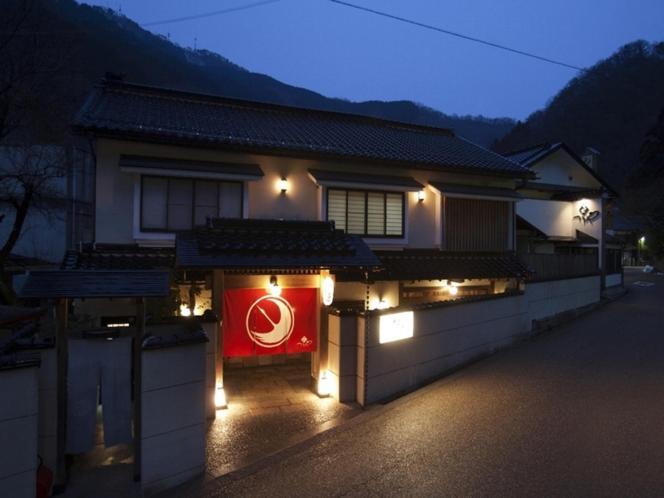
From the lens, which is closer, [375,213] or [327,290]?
[327,290]

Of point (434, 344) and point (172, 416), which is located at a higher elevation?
point (434, 344)

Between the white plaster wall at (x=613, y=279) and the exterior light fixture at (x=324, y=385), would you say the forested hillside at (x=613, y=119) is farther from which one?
the exterior light fixture at (x=324, y=385)

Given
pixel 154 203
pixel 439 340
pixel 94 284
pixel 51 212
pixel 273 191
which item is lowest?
pixel 439 340

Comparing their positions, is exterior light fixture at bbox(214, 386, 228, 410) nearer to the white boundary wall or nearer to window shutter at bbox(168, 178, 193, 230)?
the white boundary wall

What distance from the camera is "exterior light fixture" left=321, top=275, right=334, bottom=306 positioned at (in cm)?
998

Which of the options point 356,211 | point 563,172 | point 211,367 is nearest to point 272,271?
point 211,367

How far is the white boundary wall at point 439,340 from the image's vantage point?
8.80 metres

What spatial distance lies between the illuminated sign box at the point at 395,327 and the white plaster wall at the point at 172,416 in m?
4.06

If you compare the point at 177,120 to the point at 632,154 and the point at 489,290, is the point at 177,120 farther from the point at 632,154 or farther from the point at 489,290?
the point at 632,154

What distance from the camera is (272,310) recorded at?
32.6 feet

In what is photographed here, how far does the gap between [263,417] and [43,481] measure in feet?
12.7

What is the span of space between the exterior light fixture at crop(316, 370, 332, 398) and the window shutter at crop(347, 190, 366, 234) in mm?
5131

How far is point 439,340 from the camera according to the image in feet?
34.0

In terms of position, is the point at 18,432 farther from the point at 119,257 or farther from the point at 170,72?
the point at 170,72
